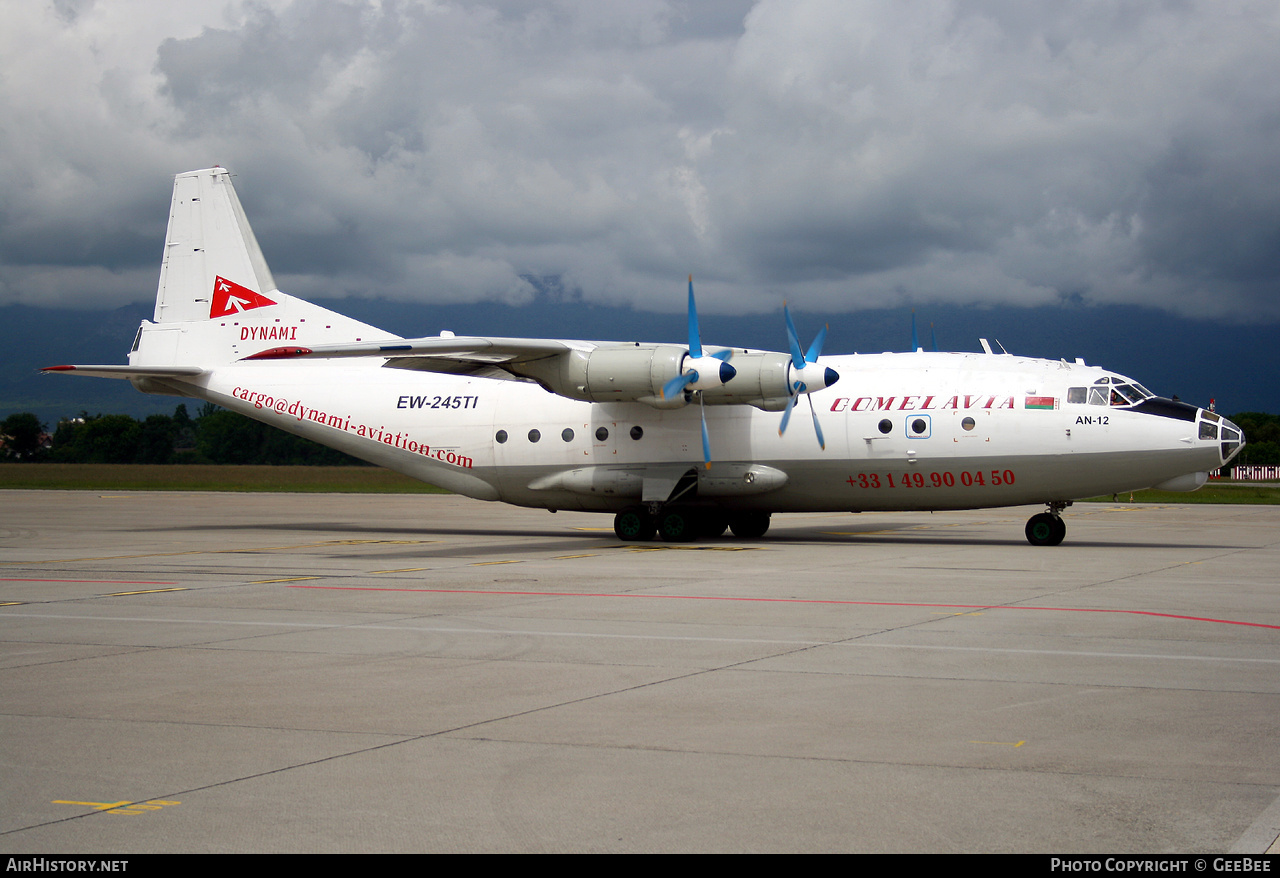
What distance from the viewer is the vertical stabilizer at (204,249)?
29.5 m

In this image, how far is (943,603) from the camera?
550 inches

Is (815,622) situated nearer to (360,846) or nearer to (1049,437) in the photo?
(360,846)

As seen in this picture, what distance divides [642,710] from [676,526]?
17.2 meters

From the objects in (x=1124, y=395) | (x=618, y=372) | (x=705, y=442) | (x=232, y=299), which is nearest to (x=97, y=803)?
(x=705, y=442)

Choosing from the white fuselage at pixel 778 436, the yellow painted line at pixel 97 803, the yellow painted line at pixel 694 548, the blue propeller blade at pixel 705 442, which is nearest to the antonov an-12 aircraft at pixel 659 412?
the white fuselage at pixel 778 436

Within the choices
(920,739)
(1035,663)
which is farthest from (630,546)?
(920,739)

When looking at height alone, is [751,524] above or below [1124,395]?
below

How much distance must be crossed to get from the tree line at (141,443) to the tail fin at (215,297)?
75.1 m

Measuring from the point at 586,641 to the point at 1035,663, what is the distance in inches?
167

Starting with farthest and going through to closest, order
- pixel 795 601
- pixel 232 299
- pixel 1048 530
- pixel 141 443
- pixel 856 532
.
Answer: pixel 141 443, pixel 232 299, pixel 856 532, pixel 1048 530, pixel 795 601

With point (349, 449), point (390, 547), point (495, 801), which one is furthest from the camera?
point (349, 449)

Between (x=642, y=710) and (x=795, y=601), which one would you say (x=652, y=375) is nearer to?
(x=795, y=601)

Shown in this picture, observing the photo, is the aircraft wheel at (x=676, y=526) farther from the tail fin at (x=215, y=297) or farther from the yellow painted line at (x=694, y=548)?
the tail fin at (x=215, y=297)

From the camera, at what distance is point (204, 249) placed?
29.7 metres
